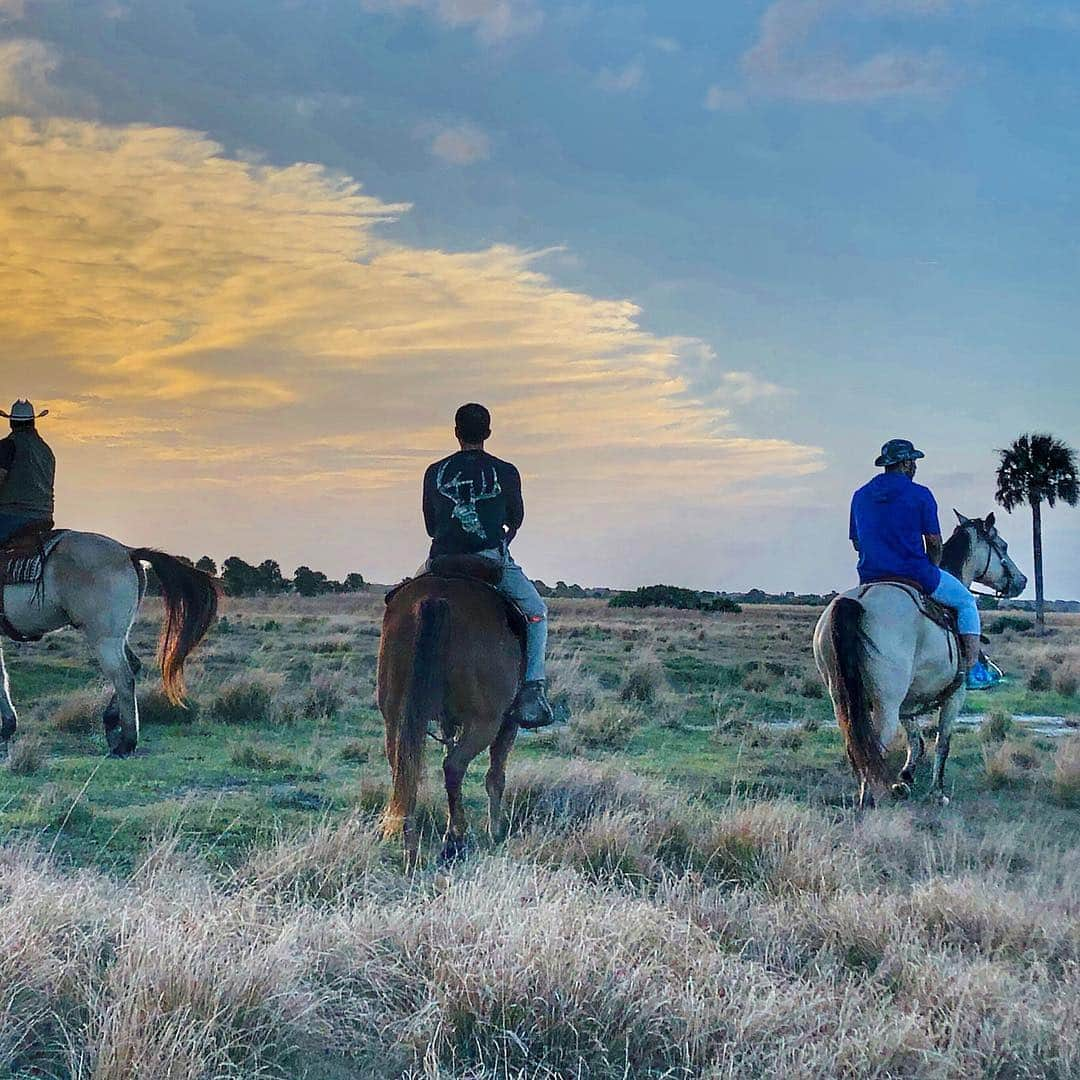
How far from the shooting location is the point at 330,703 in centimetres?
1494

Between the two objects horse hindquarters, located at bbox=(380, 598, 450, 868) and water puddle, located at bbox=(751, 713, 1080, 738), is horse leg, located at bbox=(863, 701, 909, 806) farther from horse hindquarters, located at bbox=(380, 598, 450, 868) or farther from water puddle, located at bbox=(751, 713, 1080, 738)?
water puddle, located at bbox=(751, 713, 1080, 738)

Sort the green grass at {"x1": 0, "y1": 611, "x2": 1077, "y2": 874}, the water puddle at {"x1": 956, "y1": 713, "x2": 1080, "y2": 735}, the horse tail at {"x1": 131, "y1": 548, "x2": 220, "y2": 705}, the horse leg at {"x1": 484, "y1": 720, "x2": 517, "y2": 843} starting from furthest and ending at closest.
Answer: the water puddle at {"x1": 956, "y1": 713, "x2": 1080, "y2": 735}, the horse tail at {"x1": 131, "y1": 548, "x2": 220, "y2": 705}, the green grass at {"x1": 0, "y1": 611, "x2": 1077, "y2": 874}, the horse leg at {"x1": 484, "y1": 720, "x2": 517, "y2": 843}

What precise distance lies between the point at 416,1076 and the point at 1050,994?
8.51 ft

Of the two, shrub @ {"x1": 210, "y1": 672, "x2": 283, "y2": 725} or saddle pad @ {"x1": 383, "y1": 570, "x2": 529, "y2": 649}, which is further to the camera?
shrub @ {"x1": 210, "y1": 672, "x2": 283, "y2": 725}

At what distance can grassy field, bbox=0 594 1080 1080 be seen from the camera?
12.9ft

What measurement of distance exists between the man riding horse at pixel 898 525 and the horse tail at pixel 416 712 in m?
4.40

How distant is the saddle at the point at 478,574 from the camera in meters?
7.32

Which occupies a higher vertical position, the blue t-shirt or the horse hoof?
the blue t-shirt

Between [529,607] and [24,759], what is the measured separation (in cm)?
532

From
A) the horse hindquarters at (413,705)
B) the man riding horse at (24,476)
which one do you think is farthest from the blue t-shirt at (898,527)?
the man riding horse at (24,476)

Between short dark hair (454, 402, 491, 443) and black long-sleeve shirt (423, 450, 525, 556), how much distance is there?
0.37ft

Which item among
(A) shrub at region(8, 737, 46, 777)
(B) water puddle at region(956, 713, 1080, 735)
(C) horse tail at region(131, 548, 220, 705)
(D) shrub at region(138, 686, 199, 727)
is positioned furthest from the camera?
(B) water puddle at region(956, 713, 1080, 735)

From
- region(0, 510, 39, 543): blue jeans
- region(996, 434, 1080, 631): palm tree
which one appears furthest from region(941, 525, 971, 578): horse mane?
region(996, 434, 1080, 631): palm tree

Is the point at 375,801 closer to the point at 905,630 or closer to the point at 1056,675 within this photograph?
the point at 905,630
